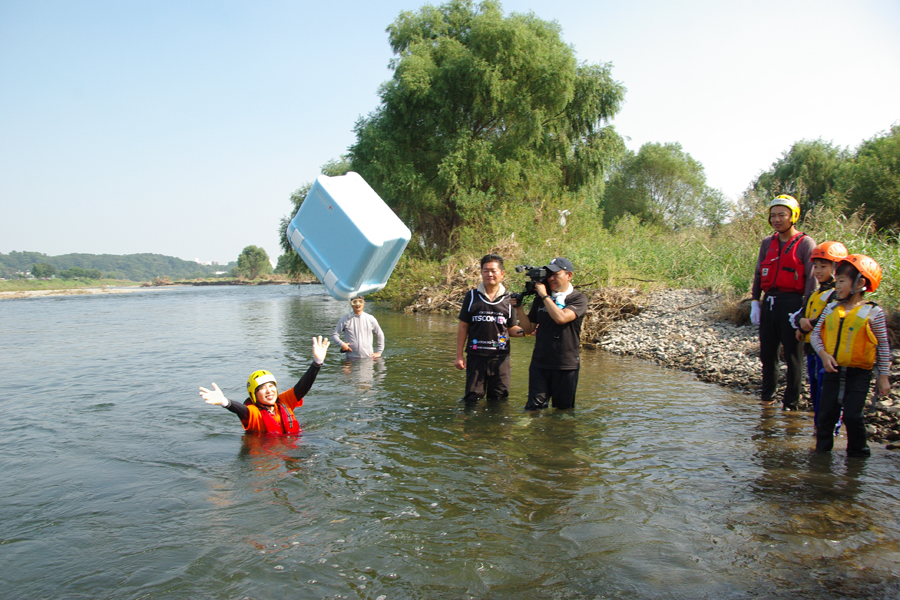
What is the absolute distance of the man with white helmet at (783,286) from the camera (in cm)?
582

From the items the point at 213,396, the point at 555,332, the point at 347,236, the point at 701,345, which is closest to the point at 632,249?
the point at 701,345

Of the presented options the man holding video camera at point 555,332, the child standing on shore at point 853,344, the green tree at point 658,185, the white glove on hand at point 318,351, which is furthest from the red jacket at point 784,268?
the green tree at point 658,185

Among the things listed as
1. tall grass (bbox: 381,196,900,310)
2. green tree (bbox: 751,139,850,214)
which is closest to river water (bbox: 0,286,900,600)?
tall grass (bbox: 381,196,900,310)

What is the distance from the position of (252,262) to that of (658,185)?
324 feet

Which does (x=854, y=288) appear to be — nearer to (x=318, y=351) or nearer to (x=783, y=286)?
(x=783, y=286)

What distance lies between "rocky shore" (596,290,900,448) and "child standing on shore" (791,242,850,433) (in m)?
0.98

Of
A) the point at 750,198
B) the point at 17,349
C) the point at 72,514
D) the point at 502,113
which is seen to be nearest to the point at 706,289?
the point at 750,198

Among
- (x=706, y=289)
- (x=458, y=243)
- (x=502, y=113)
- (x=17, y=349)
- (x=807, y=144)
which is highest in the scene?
(x=807, y=144)

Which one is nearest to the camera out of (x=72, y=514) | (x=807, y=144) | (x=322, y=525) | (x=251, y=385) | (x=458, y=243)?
(x=322, y=525)

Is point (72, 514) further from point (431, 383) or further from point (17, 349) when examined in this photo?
point (17, 349)

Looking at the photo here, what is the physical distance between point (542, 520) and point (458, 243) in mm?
21968

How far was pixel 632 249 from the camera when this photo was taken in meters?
16.8

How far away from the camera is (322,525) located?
3.84 meters

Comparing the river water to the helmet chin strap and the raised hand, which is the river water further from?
the helmet chin strap
